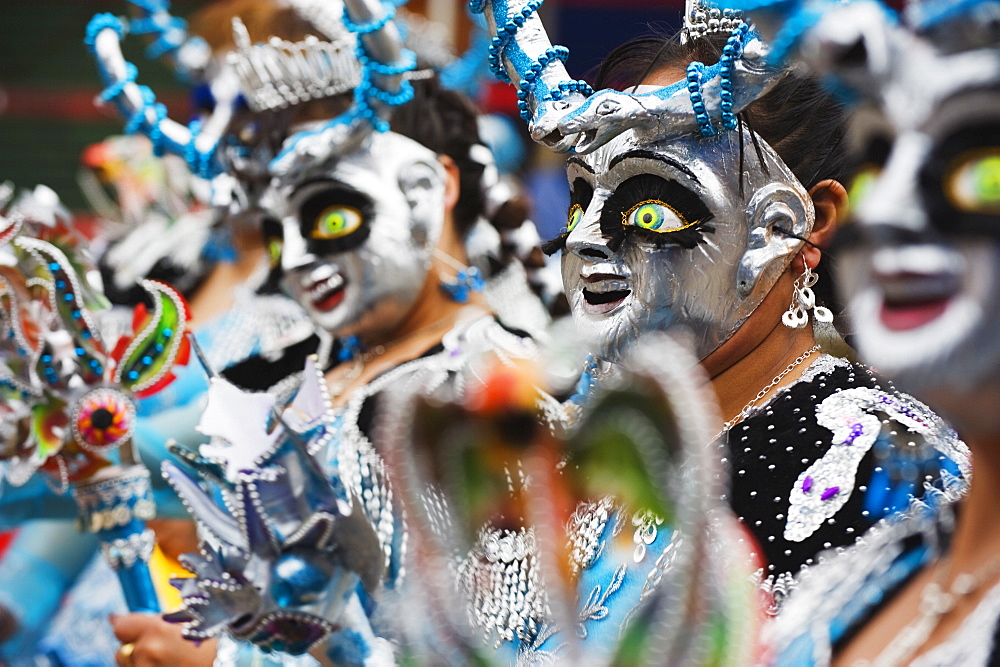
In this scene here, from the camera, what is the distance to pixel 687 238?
171cm

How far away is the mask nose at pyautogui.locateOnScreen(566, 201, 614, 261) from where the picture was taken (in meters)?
1.74

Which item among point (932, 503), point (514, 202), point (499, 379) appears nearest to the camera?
point (499, 379)

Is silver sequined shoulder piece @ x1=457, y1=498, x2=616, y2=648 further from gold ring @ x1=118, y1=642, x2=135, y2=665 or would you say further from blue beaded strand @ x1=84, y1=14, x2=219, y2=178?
blue beaded strand @ x1=84, y1=14, x2=219, y2=178

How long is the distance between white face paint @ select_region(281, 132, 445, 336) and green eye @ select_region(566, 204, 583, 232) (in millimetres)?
675

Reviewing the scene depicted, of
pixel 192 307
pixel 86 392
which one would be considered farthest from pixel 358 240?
pixel 192 307

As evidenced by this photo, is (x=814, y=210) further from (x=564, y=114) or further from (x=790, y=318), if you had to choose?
(x=564, y=114)

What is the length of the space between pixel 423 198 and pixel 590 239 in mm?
841

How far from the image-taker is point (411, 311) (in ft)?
8.48

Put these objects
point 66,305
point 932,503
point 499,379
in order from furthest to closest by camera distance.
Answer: point 66,305 < point 932,503 < point 499,379

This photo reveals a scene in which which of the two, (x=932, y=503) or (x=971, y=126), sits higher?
(x=971, y=126)

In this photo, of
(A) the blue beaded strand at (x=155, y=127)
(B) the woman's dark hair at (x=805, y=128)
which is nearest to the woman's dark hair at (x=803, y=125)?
(B) the woman's dark hair at (x=805, y=128)

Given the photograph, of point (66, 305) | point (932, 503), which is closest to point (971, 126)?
point (932, 503)

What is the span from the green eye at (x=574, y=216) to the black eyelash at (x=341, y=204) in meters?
0.68

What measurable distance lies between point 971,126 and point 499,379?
0.39 meters
